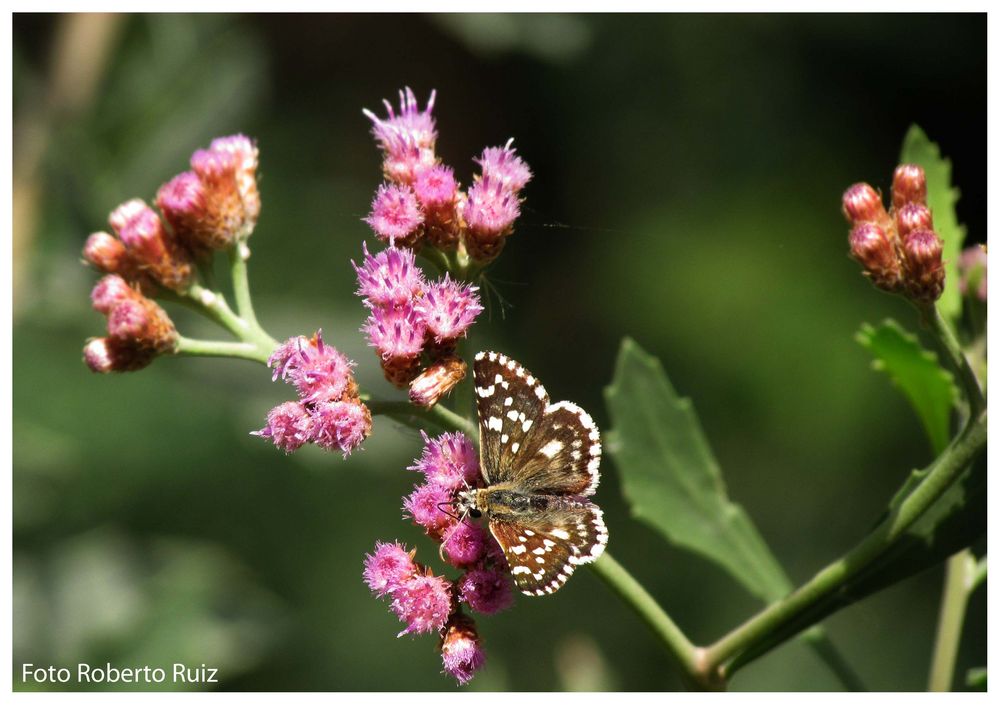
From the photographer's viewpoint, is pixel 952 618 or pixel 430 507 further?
pixel 952 618

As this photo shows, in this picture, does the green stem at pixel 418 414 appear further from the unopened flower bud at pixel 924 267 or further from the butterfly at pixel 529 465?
the unopened flower bud at pixel 924 267

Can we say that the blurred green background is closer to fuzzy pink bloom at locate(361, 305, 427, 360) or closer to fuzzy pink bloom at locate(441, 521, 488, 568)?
fuzzy pink bloom at locate(441, 521, 488, 568)

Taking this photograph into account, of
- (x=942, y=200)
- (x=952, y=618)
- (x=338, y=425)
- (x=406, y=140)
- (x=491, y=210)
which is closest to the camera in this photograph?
(x=338, y=425)

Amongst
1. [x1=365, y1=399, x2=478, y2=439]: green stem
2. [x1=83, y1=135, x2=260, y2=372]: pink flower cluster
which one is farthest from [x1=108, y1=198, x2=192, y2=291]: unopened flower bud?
[x1=365, y1=399, x2=478, y2=439]: green stem

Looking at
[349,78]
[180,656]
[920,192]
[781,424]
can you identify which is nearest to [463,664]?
[920,192]

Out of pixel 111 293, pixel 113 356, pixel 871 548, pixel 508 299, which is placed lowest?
pixel 871 548

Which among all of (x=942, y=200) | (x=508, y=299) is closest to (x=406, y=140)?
(x=942, y=200)

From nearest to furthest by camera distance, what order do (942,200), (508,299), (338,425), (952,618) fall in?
(338,425) → (952,618) → (942,200) → (508,299)

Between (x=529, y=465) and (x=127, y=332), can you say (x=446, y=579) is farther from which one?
(x=127, y=332)

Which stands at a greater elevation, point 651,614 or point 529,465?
point 529,465
